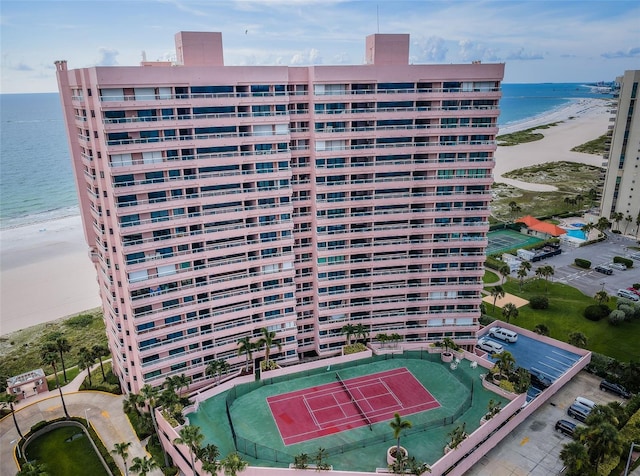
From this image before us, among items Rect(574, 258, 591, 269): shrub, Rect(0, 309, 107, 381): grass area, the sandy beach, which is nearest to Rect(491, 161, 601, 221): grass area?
→ Rect(574, 258, 591, 269): shrub

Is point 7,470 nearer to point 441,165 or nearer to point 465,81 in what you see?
point 441,165

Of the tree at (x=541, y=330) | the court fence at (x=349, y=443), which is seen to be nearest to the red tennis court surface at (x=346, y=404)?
the court fence at (x=349, y=443)

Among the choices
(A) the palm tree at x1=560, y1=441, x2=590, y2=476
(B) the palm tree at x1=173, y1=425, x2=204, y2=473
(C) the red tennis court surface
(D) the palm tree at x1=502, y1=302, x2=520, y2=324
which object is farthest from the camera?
(D) the palm tree at x1=502, y1=302, x2=520, y2=324

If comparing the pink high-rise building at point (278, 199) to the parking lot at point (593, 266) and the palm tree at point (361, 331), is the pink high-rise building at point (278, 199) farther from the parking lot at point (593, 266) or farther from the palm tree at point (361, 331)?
the parking lot at point (593, 266)

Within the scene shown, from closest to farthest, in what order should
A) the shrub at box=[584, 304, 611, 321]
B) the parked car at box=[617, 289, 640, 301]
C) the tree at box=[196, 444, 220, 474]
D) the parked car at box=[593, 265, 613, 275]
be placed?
the tree at box=[196, 444, 220, 474]
the shrub at box=[584, 304, 611, 321]
the parked car at box=[617, 289, 640, 301]
the parked car at box=[593, 265, 613, 275]

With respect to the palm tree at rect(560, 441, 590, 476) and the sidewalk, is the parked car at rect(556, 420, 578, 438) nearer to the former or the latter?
the palm tree at rect(560, 441, 590, 476)

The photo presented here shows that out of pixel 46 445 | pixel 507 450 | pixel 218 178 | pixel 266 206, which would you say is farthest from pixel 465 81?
pixel 46 445
